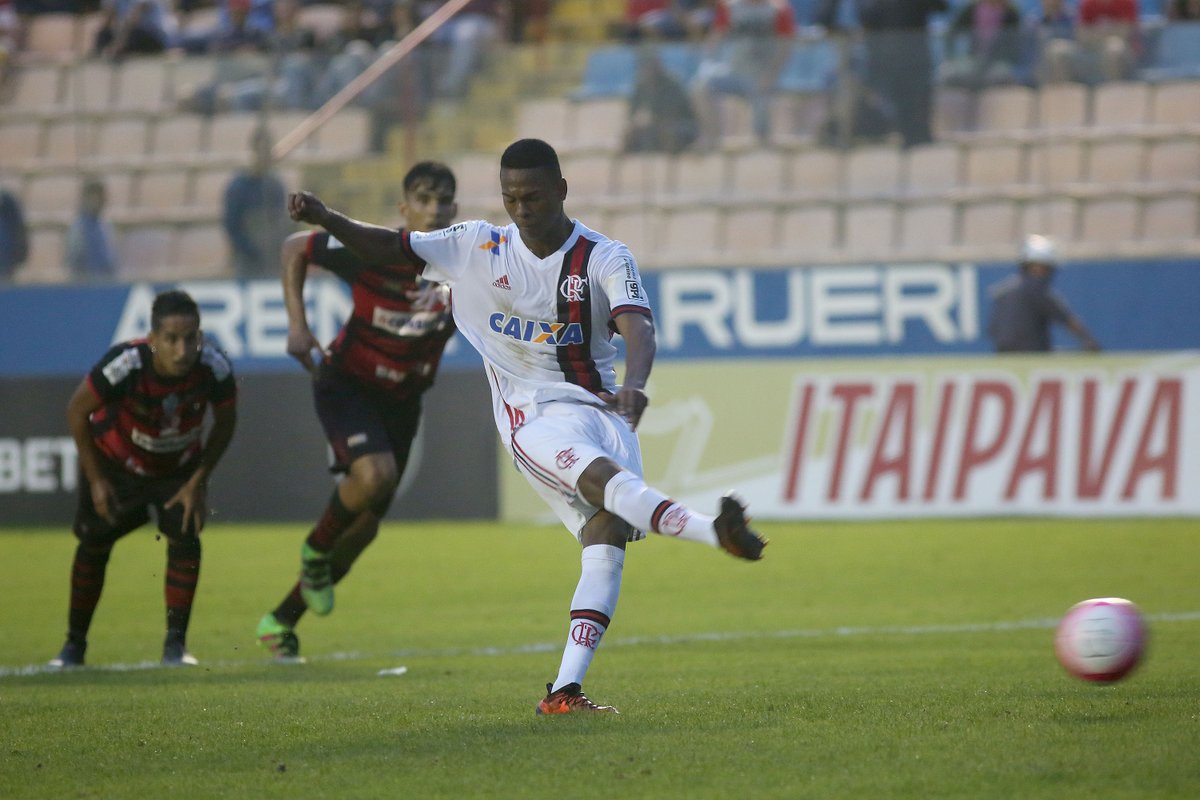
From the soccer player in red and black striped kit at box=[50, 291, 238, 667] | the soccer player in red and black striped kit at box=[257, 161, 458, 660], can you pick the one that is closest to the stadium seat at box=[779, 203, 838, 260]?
the soccer player in red and black striped kit at box=[257, 161, 458, 660]

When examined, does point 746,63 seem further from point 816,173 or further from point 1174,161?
point 1174,161

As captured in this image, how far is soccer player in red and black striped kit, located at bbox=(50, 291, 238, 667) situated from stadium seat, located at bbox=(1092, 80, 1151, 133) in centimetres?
1207

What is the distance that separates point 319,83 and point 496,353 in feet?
45.1

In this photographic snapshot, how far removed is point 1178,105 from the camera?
691 inches

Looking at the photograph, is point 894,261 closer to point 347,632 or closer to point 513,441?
point 347,632

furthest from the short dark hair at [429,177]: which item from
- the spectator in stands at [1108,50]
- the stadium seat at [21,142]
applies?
the stadium seat at [21,142]

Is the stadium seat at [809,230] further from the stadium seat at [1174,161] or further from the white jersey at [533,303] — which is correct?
the white jersey at [533,303]

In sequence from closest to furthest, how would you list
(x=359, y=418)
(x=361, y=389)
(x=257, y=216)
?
1. (x=359, y=418)
2. (x=361, y=389)
3. (x=257, y=216)

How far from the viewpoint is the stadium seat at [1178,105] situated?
1747 cm

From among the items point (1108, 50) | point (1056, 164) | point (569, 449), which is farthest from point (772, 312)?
point (569, 449)

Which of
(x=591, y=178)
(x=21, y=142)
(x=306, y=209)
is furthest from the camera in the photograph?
(x=21, y=142)

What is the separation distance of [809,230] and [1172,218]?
3697mm

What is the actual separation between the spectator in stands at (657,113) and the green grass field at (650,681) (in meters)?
6.13

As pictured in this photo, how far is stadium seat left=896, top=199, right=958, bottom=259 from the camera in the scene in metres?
18.1
